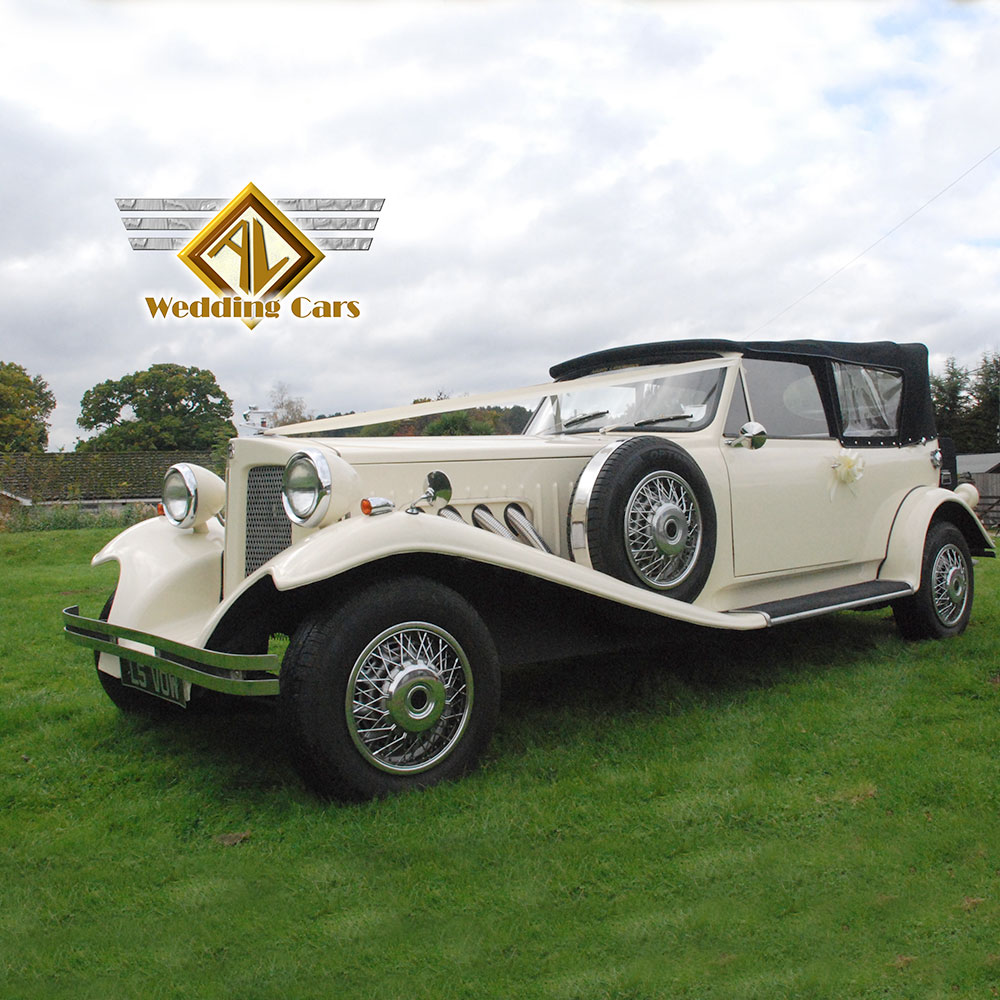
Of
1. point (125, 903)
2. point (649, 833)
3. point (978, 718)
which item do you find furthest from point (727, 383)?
point (125, 903)

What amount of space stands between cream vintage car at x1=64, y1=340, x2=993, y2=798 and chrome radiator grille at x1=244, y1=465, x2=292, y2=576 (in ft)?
0.04

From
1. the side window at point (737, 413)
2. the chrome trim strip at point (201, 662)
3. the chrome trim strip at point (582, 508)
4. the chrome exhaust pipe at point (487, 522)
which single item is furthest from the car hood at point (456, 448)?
the chrome trim strip at point (201, 662)

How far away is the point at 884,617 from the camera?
7.11m

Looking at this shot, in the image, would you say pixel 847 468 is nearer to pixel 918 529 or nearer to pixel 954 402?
pixel 918 529

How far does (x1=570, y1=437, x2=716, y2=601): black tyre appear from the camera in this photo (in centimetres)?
422

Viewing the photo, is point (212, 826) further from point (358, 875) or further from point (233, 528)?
point (233, 528)

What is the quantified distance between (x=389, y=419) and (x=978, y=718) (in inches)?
124

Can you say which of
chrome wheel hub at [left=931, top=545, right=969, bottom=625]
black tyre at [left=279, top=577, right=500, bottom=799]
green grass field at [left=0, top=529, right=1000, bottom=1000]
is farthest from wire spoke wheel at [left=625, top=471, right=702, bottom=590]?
chrome wheel hub at [left=931, top=545, right=969, bottom=625]

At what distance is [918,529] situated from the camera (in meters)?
5.98

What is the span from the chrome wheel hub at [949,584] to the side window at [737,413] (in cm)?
187

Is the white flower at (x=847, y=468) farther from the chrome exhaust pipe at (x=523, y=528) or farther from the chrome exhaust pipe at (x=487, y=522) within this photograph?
the chrome exhaust pipe at (x=487, y=522)

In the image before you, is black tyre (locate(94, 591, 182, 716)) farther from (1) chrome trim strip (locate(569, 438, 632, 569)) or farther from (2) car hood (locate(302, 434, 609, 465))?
(1) chrome trim strip (locate(569, 438, 632, 569))

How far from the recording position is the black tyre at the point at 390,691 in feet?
10.7

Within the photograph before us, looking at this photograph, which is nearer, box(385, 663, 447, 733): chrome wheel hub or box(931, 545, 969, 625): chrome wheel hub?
box(385, 663, 447, 733): chrome wheel hub
